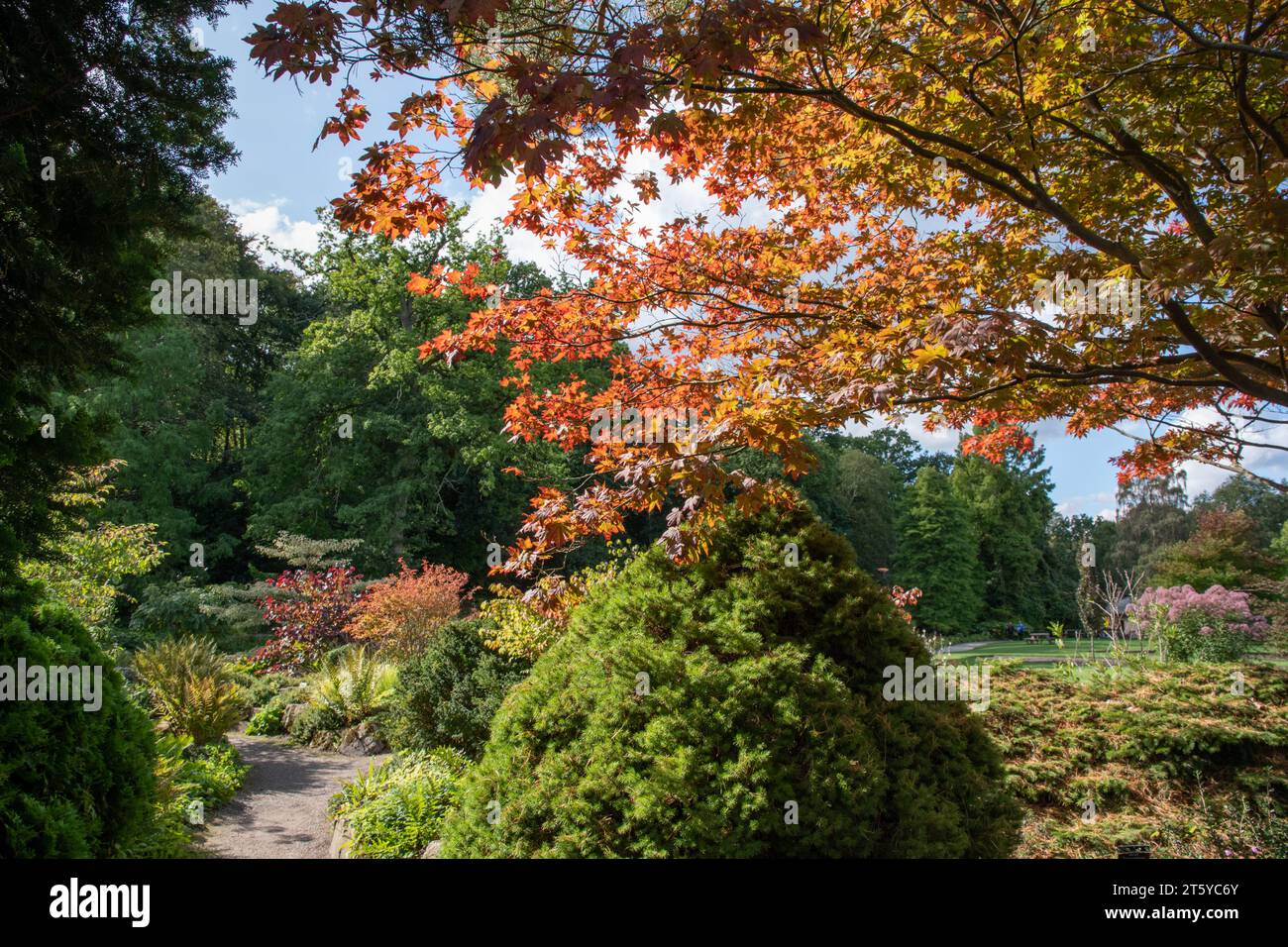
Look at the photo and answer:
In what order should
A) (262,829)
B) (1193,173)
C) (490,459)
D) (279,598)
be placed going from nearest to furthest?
1. (1193,173)
2. (262,829)
3. (279,598)
4. (490,459)

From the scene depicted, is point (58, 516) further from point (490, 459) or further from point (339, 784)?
point (490, 459)

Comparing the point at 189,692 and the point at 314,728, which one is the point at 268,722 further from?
the point at 189,692

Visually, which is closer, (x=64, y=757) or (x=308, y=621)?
(x=64, y=757)

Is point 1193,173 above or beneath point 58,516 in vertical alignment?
above

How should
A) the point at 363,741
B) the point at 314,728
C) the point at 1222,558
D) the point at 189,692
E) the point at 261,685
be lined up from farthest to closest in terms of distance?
the point at 1222,558 → the point at 261,685 → the point at 314,728 → the point at 363,741 → the point at 189,692

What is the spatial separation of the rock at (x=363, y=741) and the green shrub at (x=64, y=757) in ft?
17.2

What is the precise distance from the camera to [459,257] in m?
23.4

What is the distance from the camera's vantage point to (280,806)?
701 centimetres

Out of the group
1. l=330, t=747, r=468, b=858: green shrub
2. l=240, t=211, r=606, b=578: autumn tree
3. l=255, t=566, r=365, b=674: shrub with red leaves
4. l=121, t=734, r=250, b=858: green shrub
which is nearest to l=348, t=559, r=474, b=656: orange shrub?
l=255, t=566, r=365, b=674: shrub with red leaves

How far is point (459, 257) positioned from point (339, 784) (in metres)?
18.5

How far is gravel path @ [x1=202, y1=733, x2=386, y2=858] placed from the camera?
5930 millimetres

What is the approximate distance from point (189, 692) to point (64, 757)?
5.08 metres

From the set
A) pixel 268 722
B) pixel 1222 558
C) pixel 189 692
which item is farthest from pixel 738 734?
pixel 1222 558
